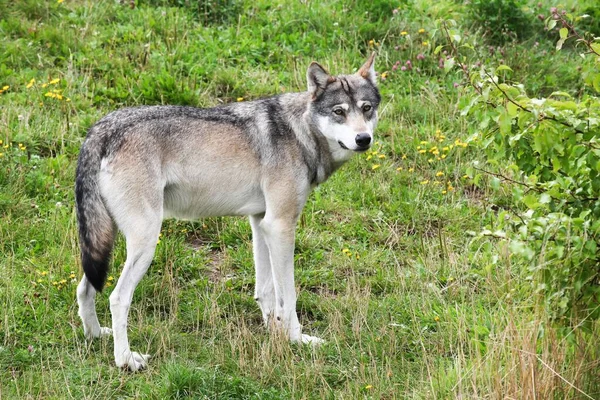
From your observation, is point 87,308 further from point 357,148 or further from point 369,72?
point 369,72

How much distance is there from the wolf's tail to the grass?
65 cm

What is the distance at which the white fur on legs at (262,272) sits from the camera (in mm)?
6559

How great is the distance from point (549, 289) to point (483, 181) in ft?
13.4

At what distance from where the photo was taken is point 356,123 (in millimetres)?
6145

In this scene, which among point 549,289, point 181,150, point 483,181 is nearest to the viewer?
point 549,289

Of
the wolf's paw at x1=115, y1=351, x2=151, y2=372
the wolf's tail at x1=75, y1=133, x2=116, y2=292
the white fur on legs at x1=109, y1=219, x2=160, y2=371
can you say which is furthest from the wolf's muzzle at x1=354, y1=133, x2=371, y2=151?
the wolf's paw at x1=115, y1=351, x2=151, y2=372

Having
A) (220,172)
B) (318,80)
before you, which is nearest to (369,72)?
(318,80)

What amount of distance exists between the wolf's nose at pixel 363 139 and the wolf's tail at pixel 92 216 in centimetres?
181

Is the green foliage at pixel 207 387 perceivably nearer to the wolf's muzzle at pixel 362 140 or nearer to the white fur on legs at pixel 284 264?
the white fur on legs at pixel 284 264

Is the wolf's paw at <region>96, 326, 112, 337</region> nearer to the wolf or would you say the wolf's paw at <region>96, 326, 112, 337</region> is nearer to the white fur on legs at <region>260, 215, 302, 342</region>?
the wolf

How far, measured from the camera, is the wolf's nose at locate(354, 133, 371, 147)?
19.7 ft

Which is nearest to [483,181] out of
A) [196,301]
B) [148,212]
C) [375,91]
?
[375,91]

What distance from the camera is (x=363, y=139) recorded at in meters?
6.00

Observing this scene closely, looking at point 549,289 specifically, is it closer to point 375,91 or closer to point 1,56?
point 375,91
